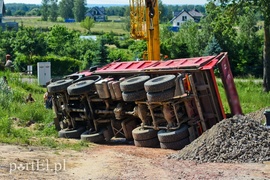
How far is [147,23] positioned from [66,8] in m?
161

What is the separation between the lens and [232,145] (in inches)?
466

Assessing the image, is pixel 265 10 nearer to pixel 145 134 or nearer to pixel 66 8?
pixel 145 134

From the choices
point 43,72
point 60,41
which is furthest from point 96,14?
point 43,72

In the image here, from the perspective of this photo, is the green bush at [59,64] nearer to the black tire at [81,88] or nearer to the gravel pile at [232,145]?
the black tire at [81,88]

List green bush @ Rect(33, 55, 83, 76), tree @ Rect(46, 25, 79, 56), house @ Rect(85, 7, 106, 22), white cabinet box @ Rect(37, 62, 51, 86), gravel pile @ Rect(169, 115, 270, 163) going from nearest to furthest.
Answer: gravel pile @ Rect(169, 115, 270, 163), white cabinet box @ Rect(37, 62, 51, 86), green bush @ Rect(33, 55, 83, 76), tree @ Rect(46, 25, 79, 56), house @ Rect(85, 7, 106, 22)

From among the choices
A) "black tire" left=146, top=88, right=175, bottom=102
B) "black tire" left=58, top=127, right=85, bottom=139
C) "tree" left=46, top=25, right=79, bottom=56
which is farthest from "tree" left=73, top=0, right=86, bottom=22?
"black tire" left=146, top=88, right=175, bottom=102

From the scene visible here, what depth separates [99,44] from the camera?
45.0m

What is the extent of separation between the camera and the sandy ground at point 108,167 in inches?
406

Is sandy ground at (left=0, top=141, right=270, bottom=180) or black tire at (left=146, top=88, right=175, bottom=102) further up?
black tire at (left=146, top=88, right=175, bottom=102)

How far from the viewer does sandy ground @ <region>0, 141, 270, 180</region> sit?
1031 centimetres

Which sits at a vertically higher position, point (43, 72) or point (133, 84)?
point (133, 84)

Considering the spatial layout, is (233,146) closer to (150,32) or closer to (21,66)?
(150,32)

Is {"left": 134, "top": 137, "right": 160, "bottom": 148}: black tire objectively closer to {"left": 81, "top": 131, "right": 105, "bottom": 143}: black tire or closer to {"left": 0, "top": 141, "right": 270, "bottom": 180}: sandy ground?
{"left": 0, "top": 141, "right": 270, "bottom": 180}: sandy ground

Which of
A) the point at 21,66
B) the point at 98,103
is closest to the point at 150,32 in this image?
the point at 98,103
